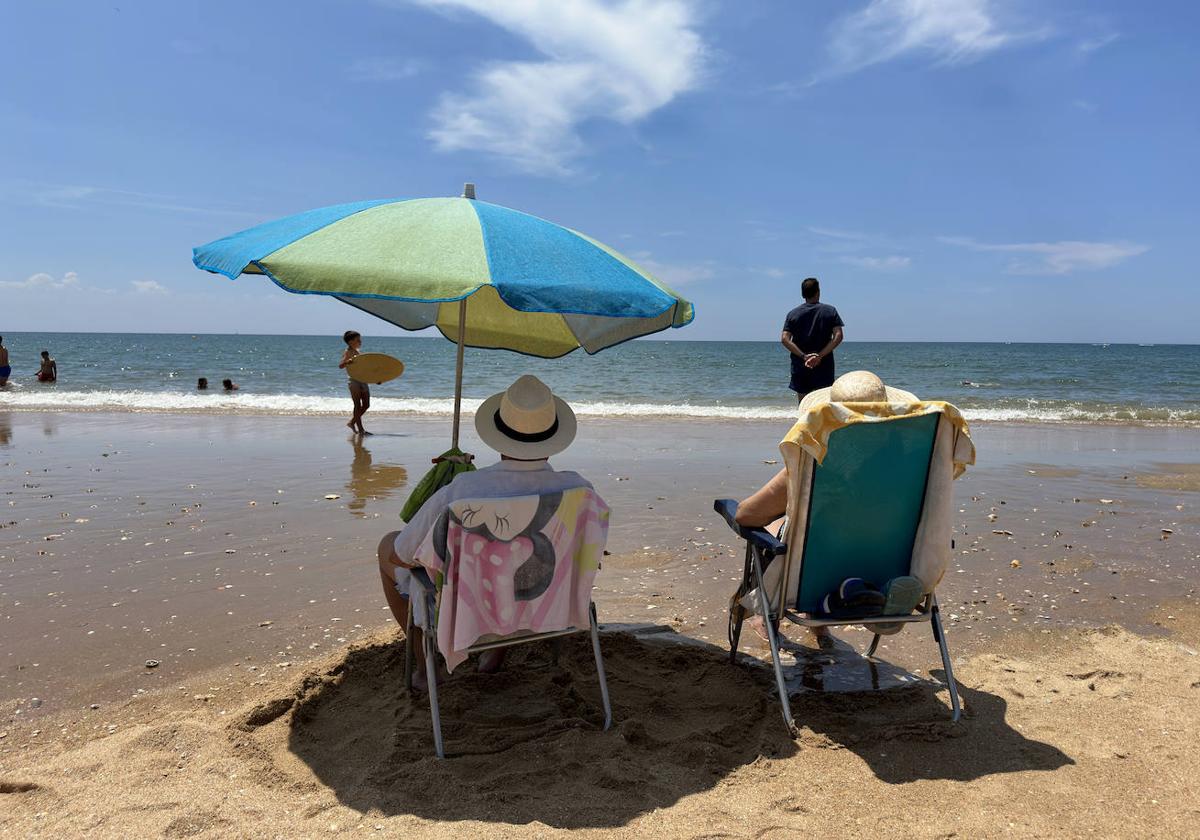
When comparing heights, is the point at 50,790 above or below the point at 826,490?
below

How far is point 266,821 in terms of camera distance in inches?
107

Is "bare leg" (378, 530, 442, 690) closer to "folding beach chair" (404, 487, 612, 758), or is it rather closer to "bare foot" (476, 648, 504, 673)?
"bare foot" (476, 648, 504, 673)

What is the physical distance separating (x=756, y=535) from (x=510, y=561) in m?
1.10

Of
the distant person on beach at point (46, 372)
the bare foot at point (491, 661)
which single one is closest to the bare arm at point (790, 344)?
the bare foot at point (491, 661)

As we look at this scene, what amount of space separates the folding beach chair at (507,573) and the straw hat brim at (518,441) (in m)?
0.19

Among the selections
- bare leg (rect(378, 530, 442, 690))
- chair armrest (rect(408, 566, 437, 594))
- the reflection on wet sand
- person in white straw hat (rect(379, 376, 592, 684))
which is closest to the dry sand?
bare leg (rect(378, 530, 442, 690))

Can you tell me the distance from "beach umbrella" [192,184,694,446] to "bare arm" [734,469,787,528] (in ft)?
2.68

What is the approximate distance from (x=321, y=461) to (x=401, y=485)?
6.55 feet

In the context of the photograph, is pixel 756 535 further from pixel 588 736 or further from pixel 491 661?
pixel 491 661

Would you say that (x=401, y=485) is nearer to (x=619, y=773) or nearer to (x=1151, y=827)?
(x=619, y=773)

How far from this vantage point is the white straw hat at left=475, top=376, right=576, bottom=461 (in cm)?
327

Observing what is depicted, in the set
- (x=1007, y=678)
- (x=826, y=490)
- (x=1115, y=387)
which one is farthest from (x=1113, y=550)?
(x=1115, y=387)

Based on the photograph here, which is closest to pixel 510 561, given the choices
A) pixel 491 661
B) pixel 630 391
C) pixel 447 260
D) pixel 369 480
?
pixel 491 661

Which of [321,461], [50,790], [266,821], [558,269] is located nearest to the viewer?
[266,821]
